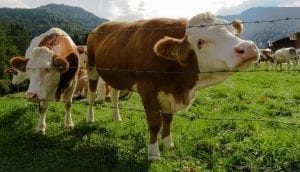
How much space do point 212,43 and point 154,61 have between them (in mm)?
1206

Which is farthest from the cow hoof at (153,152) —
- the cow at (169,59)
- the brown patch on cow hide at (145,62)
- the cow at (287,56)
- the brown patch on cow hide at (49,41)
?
the cow at (287,56)

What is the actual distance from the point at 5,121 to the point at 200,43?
5.78 meters

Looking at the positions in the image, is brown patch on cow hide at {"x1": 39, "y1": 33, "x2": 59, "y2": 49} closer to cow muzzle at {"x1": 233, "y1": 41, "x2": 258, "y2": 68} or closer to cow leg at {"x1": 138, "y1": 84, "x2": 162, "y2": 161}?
cow leg at {"x1": 138, "y1": 84, "x2": 162, "y2": 161}

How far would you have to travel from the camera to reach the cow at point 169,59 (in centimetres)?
599

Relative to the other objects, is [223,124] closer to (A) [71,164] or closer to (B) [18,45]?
(A) [71,164]

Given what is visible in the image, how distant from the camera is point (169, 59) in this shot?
6742mm

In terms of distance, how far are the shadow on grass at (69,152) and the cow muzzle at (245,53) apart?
224cm

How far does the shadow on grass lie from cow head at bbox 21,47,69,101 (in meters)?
0.86

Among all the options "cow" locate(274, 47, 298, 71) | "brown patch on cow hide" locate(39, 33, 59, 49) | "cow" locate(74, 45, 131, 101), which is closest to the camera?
"brown patch on cow hide" locate(39, 33, 59, 49)

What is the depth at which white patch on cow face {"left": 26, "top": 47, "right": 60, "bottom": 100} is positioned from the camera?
28.1 feet

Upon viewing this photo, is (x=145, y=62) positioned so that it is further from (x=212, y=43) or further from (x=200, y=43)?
(x=212, y=43)

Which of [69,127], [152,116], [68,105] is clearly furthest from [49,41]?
[152,116]

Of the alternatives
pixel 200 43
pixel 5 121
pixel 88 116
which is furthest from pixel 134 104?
pixel 200 43

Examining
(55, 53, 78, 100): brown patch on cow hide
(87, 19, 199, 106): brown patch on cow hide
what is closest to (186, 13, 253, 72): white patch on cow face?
(87, 19, 199, 106): brown patch on cow hide
